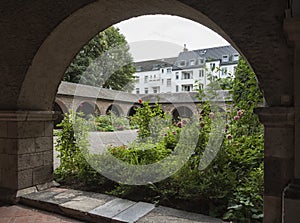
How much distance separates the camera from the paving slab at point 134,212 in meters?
1.94

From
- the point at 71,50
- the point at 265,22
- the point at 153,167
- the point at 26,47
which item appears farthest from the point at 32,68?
the point at 265,22

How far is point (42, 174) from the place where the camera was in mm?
Answer: 2775

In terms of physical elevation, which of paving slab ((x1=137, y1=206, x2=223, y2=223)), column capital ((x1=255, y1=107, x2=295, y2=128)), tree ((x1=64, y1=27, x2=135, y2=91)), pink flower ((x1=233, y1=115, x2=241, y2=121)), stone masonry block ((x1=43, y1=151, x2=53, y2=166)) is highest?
tree ((x1=64, y1=27, x2=135, y2=91))

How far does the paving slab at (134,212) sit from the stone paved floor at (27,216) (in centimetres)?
44

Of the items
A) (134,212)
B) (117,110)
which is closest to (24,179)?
(134,212)

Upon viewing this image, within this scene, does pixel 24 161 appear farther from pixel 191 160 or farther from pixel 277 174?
pixel 277 174

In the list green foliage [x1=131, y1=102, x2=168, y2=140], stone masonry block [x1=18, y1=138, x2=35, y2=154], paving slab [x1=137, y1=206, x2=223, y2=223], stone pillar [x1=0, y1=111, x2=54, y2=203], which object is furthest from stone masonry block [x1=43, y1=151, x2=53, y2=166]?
paving slab [x1=137, y1=206, x2=223, y2=223]

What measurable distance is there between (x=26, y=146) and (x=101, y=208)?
1109 mm

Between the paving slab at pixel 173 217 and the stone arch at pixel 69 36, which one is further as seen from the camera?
the stone arch at pixel 69 36

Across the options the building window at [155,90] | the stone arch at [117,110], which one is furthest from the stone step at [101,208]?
the stone arch at [117,110]

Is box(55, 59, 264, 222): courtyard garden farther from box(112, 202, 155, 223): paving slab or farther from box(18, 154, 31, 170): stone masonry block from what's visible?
box(18, 154, 31, 170): stone masonry block

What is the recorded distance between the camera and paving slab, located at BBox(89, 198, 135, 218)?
206 centimetres

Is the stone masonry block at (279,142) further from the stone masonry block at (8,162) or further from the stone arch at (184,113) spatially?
the stone masonry block at (8,162)

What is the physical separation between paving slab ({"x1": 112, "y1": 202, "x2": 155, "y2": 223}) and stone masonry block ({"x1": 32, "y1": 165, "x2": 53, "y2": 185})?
1.22m
